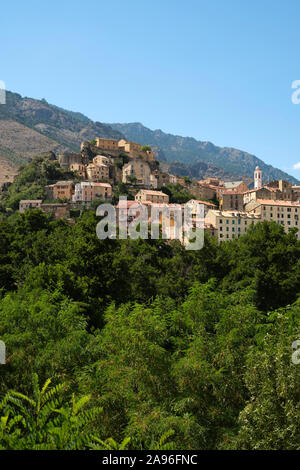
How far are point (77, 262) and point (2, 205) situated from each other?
7524 cm

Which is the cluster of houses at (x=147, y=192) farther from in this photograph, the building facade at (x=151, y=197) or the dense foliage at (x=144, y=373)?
the dense foliage at (x=144, y=373)

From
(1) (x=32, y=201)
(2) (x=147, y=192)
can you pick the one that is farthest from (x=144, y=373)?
(2) (x=147, y=192)

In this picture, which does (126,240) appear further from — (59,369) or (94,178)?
(94,178)

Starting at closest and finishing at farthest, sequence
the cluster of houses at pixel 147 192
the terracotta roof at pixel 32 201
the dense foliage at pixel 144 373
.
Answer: the dense foliage at pixel 144 373
the cluster of houses at pixel 147 192
the terracotta roof at pixel 32 201

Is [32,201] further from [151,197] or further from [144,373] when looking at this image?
[144,373]

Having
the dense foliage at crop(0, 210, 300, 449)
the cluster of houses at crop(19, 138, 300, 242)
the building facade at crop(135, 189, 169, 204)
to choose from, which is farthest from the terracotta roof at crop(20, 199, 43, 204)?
the dense foliage at crop(0, 210, 300, 449)

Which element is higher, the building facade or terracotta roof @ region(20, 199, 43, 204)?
the building facade

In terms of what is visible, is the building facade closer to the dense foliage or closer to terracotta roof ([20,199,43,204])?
terracotta roof ([20,199,43,204])

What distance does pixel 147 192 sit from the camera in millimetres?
102875

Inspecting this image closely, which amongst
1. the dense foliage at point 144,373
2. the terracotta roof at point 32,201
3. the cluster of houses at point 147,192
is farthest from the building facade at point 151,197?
the dense foliage at point 144,373

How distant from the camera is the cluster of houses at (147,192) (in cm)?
8850

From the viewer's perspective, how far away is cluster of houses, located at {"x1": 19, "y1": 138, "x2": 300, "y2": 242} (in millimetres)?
88500
